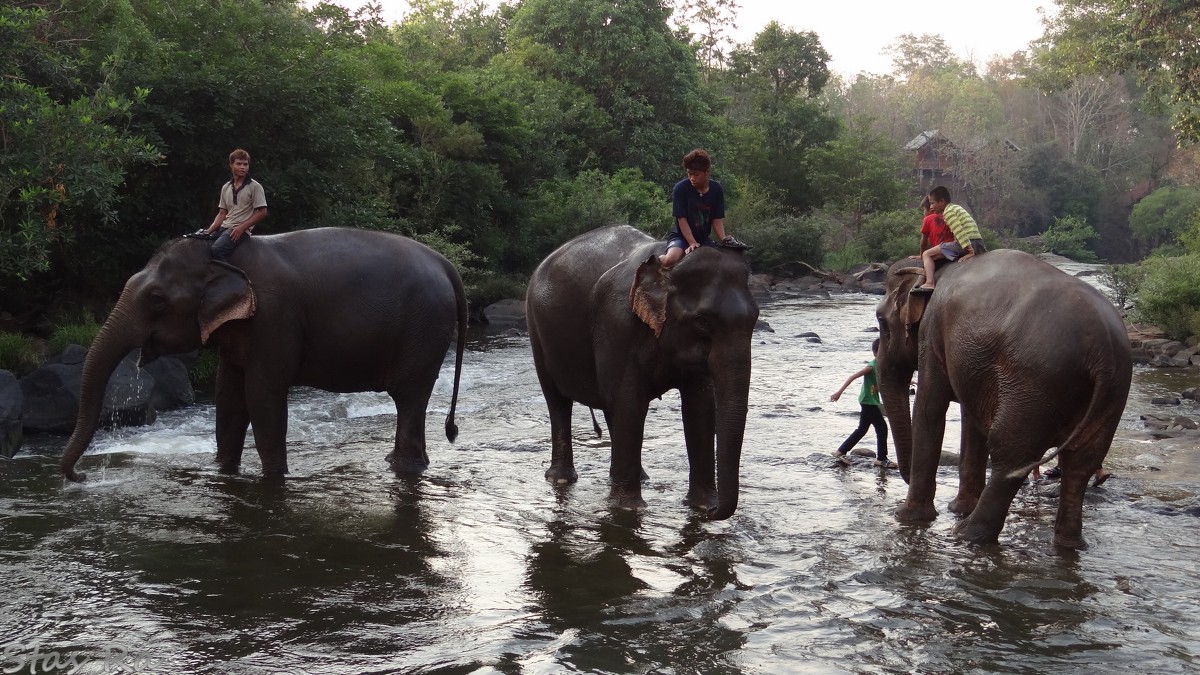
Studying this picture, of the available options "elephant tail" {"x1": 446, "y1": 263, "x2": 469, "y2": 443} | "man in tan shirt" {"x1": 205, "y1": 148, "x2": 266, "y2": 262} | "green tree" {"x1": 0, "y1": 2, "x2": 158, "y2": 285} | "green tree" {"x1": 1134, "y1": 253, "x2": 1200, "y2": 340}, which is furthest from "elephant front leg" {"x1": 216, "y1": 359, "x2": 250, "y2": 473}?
"green tree" {"x1": 1134, "y1": 253, "x2": 1200, "y2": 340}

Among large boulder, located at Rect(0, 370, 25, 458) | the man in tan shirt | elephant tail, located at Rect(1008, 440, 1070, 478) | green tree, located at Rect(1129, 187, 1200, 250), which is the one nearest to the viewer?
elephant tail, located at Rect(1008, 440, 1070, 478)

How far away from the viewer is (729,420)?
6270mm

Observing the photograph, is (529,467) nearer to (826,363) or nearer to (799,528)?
(799,528)

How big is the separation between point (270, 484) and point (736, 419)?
11.7 feet

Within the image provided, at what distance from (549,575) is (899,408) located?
311 centimetres

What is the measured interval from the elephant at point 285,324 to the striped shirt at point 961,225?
144 inches

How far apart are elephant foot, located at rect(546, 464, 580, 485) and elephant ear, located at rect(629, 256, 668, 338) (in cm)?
192

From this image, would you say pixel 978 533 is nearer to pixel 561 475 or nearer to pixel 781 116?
pixel 561 475

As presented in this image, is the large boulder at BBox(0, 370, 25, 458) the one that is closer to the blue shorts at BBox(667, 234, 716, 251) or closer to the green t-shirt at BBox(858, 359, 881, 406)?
the blue shorts at BBox(667, 234, 716, 251)

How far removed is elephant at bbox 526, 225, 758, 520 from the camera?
6.34 metres

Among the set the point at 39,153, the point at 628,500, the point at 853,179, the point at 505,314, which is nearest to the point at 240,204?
the point at 628,500

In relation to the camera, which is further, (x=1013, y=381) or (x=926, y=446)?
(x=926, y=446)

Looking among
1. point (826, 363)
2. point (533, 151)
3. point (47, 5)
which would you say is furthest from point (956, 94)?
point (47, 5)

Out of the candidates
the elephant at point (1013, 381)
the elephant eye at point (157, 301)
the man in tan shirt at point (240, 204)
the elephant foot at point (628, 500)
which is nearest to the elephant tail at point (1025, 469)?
the elephant at point (1013, 381)
